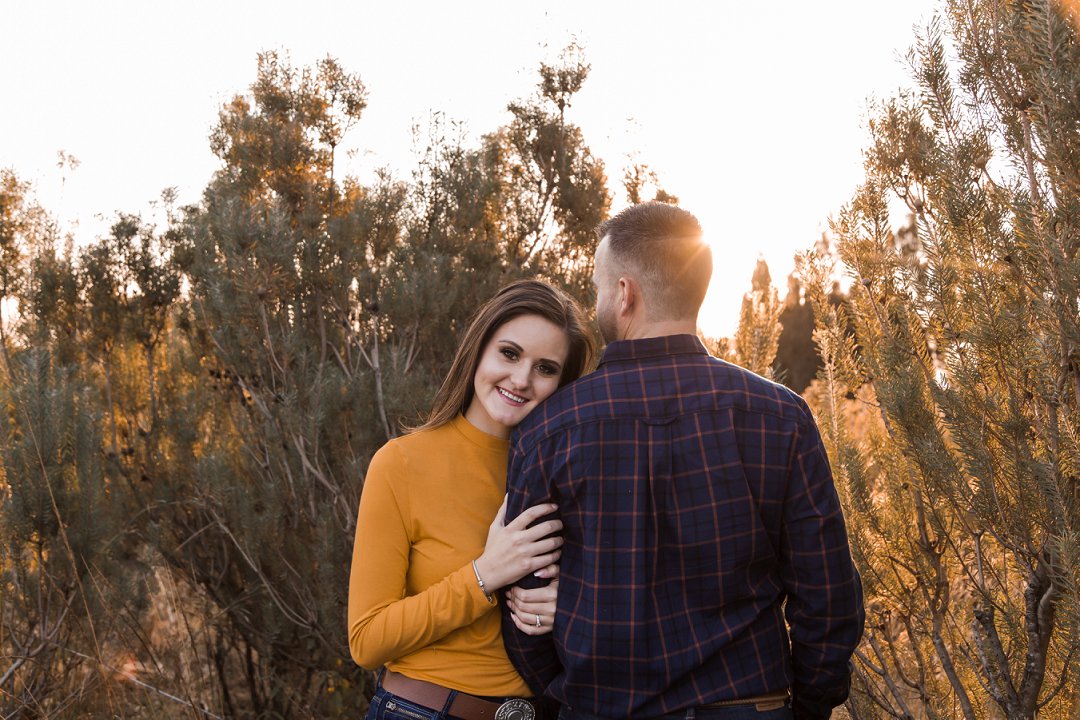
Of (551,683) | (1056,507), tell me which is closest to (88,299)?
(551,683)

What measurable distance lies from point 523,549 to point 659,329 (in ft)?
1.88

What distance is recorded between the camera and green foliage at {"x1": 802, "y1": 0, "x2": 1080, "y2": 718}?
2.19m

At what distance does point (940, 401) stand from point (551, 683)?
1.32m

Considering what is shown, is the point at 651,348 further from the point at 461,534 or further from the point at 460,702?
the point at 460,702

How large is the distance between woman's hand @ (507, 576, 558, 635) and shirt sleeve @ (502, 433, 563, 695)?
0.02 metres

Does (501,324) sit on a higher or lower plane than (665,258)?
lower

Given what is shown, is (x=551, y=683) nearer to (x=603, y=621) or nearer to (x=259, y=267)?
(x=603, y=621)

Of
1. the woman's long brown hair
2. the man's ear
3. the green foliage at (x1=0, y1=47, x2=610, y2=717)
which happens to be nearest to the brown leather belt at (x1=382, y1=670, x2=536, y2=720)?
the woman's long brown hair

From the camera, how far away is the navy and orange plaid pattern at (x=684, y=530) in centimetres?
187

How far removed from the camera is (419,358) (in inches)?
201

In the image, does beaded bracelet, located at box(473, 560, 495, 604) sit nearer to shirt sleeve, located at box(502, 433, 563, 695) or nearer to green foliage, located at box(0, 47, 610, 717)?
shirt sleeve, located at box(502, 433, 563, 695)

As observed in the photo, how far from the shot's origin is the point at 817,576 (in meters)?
1.94

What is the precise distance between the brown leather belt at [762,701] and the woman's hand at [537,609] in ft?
1.27

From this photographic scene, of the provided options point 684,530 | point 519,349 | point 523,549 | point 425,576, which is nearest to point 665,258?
point 519,349
